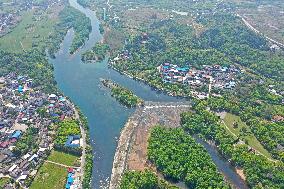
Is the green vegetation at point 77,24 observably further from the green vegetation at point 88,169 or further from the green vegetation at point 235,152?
the green vegetation at point 88,169

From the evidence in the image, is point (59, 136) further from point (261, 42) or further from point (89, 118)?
point (261, 42)

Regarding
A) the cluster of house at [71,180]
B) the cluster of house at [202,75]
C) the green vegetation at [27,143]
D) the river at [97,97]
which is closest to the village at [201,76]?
the cluster of house at [202,75]

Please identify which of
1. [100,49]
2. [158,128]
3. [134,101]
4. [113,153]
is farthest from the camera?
[100,49]

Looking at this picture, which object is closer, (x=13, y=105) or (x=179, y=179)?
(x=179, y=179)

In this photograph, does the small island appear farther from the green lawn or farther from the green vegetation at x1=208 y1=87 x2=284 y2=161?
the green lawn

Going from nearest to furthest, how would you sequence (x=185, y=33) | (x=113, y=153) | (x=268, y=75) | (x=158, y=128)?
(x=113, y=153)
(x=158, y=128)
(x=268, y=75)
(x=185, y=33)

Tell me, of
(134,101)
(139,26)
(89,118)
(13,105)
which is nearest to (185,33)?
(139,26)

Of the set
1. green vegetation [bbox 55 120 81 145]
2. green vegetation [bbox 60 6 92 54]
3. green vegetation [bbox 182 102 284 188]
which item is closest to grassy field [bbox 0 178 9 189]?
green vegetation [bbox 55 120 81 145]

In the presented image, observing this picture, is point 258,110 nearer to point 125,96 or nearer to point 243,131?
point 243,131
